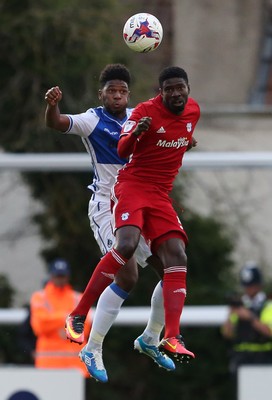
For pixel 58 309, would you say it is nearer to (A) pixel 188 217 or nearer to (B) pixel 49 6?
(A) pixel 188 217

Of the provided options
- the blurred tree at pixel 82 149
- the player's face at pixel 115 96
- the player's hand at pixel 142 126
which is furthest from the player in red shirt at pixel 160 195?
the blurred tree at pixel 82 149

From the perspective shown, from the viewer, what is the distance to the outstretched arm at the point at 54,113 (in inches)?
366

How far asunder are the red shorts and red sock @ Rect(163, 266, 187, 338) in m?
0.21

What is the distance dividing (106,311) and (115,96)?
4.74 ft

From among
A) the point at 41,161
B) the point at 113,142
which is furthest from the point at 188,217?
the point at 113,142

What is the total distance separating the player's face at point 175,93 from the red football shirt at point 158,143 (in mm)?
63

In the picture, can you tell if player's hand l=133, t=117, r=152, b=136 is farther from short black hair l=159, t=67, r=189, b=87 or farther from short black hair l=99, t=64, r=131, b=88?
short black hair l=99, t=64, r=131, b=88

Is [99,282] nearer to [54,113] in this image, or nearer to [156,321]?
[156,321]

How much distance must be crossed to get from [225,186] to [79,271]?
79.1 inches

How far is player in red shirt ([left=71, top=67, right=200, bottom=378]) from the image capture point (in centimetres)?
931

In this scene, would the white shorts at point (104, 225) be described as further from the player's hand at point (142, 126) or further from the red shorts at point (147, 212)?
the player's hand at point (142, 126)

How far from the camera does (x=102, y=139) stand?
9.75 metres

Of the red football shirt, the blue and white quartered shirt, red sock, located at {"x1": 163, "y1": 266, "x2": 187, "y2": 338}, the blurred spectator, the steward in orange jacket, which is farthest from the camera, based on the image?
the blurred spectator

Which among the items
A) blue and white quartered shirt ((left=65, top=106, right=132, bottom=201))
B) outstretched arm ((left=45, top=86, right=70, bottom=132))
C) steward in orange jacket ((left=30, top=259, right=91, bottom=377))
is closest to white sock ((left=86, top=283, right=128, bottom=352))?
blue and white quartered shirt ((left=65, top=106, right=132, bottom=201))
